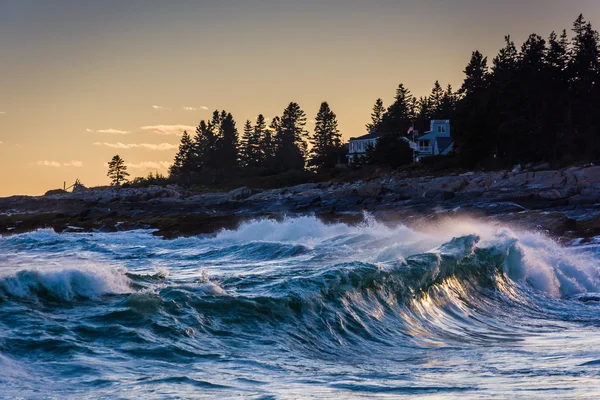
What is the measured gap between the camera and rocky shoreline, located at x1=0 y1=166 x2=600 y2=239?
2977 centimetres

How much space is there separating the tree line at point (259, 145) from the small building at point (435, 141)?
46.3ft

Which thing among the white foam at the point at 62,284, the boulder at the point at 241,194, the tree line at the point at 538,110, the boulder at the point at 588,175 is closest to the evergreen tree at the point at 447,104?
the tree line at the point at 538,110

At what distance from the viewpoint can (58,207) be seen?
224 ft

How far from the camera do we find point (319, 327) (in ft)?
35.5

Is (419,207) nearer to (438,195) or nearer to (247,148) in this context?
(438,195)

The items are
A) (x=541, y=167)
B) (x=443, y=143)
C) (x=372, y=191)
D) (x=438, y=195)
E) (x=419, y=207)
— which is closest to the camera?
A: (x=419, y=207)

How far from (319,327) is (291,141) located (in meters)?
91.2

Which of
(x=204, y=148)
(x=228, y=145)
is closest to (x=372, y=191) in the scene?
(x=228, y=145)

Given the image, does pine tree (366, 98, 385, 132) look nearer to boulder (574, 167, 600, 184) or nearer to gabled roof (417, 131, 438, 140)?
gabled roof (417, 131, 438, 140)

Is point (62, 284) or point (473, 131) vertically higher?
point (473, 131)

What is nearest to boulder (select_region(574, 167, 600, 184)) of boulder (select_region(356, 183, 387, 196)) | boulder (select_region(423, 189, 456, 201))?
boulder (select_region(423, 189, 456, 201))

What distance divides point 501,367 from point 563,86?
2328 inches

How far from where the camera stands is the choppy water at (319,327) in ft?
24.5

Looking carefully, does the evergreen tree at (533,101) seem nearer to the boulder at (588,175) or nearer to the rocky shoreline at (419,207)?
the rocky shoreline at (419,207)
